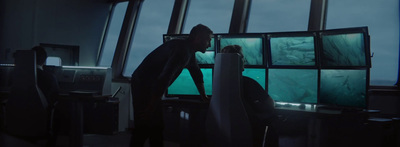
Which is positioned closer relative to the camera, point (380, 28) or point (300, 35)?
point (300, 35)

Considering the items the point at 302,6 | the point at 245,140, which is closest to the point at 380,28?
the point at 302,6

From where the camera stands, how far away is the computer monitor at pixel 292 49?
3.34 metres

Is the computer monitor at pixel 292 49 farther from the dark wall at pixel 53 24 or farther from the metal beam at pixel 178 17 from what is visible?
the dark wall at pixel 53 24

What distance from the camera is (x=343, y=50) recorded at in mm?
3137

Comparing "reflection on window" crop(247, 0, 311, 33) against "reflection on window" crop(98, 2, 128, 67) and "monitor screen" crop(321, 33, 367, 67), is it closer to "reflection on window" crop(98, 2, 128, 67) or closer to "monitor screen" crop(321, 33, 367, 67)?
"monitor screen" crop(321, 33, 367, 67)

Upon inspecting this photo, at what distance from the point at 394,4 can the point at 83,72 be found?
3.42 meters

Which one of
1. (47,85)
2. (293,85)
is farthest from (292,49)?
(47,85)

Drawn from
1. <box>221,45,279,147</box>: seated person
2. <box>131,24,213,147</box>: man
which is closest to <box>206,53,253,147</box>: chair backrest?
<box>221,45,279,147</box>: seated person

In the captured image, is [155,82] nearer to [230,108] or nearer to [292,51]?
[230,108]

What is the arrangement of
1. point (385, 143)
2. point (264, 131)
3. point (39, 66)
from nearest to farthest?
point (264, 131)
point (385, 143)
point (39, 66)

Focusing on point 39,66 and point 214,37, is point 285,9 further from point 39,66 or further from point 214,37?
point 39,66

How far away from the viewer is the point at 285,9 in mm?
4840

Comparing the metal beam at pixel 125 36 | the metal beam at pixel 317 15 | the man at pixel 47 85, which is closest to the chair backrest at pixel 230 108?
the man at pixel 47 85

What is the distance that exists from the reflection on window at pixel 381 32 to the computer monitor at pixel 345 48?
0.96m
